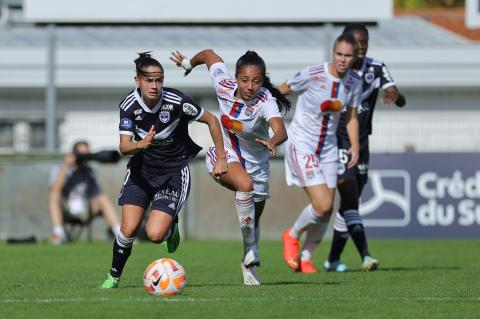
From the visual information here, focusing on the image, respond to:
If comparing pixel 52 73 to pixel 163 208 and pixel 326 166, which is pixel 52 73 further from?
pixel 163 208

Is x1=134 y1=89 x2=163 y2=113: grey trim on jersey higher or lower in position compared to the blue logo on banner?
higher

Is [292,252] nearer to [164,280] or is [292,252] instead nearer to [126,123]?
[126,123]

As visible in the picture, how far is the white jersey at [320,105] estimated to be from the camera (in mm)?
11008

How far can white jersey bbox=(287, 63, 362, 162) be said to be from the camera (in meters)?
11.0

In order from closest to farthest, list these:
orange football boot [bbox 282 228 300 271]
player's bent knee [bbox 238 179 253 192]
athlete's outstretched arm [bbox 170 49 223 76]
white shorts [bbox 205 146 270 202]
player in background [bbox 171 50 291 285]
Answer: player in background [bbox 171 50 291 285] < player's bent knee [bbox 238 179 253 192] < white shorts [bbox 205 146 270 202] < athlete's outstretched arm [bbox 170 49 223 76] < orange football boot [bbox 282 228 300 271]

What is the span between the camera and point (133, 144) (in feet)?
28.6

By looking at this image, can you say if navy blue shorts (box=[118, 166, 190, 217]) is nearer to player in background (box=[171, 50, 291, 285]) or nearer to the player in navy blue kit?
the player in navy blue kit

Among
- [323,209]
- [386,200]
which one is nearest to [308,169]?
[323,209]

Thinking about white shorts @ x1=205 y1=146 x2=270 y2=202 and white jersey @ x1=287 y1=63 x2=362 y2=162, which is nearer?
white shorts @ x1=205 y1=146 x2=270 y2=202

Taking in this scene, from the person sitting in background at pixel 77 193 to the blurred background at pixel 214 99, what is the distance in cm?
63

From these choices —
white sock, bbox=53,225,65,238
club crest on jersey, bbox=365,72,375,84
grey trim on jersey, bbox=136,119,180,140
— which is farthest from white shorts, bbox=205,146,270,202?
white sock, bbox=53,225,65,238

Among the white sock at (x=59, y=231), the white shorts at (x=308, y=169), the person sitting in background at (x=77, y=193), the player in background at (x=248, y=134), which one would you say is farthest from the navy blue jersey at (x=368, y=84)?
the white sock at (x=59, y=231)

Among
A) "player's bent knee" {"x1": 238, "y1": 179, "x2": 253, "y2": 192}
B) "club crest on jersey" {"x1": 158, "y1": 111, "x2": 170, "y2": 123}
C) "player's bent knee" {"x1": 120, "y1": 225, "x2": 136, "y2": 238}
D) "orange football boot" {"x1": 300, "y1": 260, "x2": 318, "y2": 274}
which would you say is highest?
"club crest on jersey" {"x1": 158, "y1": 111, "x2": 170, "y2": 123}

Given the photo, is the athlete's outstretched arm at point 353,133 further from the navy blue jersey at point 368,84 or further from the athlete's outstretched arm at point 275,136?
the athlete's outstretched arm at point 275,136
